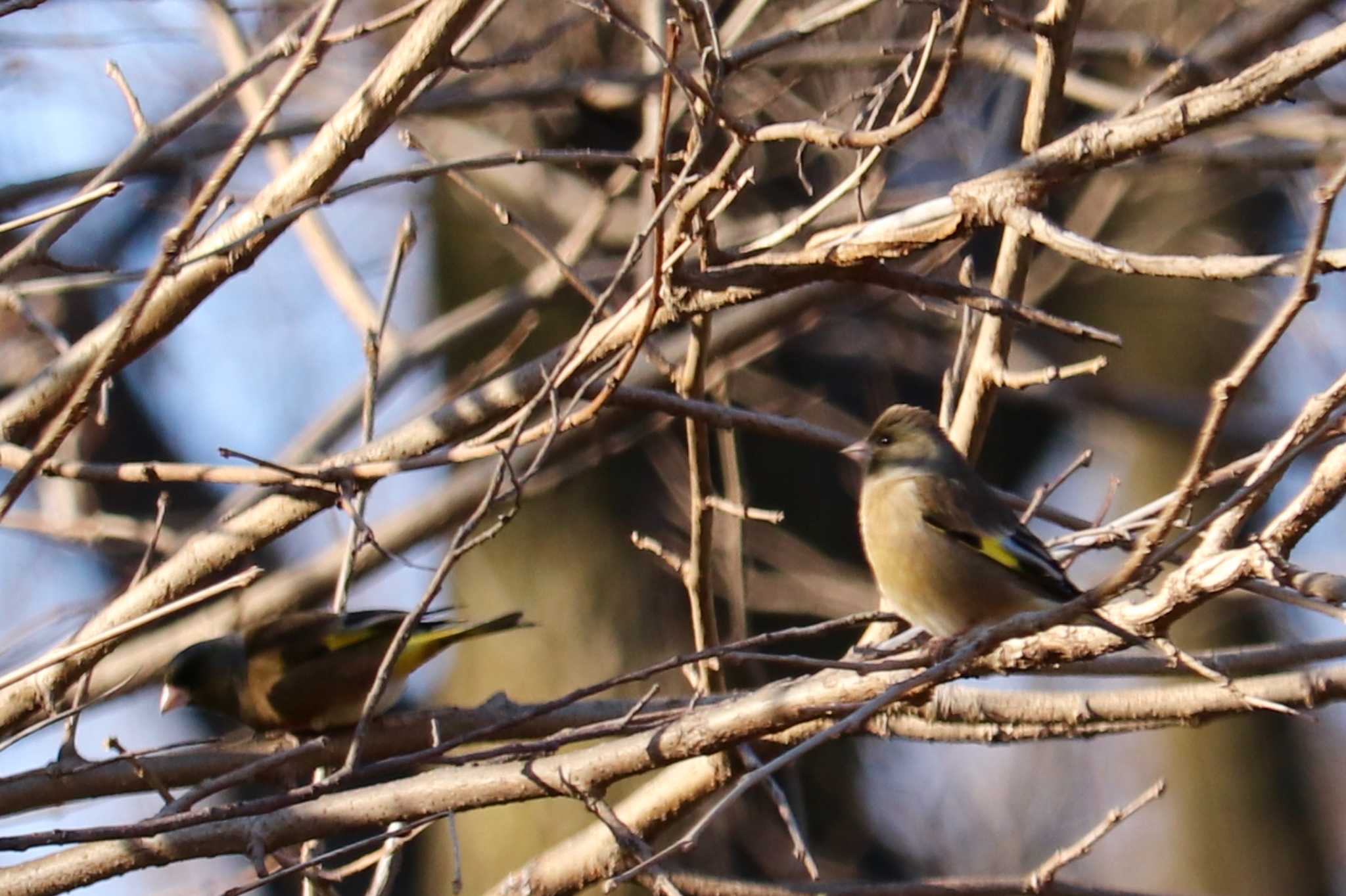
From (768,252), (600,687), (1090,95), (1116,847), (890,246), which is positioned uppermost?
(1090,95)

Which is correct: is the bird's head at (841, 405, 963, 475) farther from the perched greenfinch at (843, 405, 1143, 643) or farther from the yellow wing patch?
the yellow wing patch

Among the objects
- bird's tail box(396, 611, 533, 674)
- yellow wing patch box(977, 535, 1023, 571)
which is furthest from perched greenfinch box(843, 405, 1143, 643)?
bird's tail box(396, 611, 533, 674)

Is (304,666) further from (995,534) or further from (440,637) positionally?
(995,534)

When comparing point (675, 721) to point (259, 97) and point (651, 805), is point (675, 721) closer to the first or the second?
point (651, 805)

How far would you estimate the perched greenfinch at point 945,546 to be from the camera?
428 cm

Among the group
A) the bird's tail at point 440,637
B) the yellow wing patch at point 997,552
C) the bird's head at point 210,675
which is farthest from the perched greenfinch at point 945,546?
the bird's head at point 210,675

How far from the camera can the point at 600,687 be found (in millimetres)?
2801

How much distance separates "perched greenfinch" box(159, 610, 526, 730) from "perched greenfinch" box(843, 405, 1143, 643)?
1.29 meters

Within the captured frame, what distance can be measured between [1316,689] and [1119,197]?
5.40 metres

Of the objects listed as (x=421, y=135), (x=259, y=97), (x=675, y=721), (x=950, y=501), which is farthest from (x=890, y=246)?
(x=421, y=135)

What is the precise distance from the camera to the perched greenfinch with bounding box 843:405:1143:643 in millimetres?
4277

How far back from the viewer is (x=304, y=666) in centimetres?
528

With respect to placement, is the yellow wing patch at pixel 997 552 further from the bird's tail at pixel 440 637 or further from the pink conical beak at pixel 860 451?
the bird's tail at pixel 440 637

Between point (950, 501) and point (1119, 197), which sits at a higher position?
point (1119, 197)
